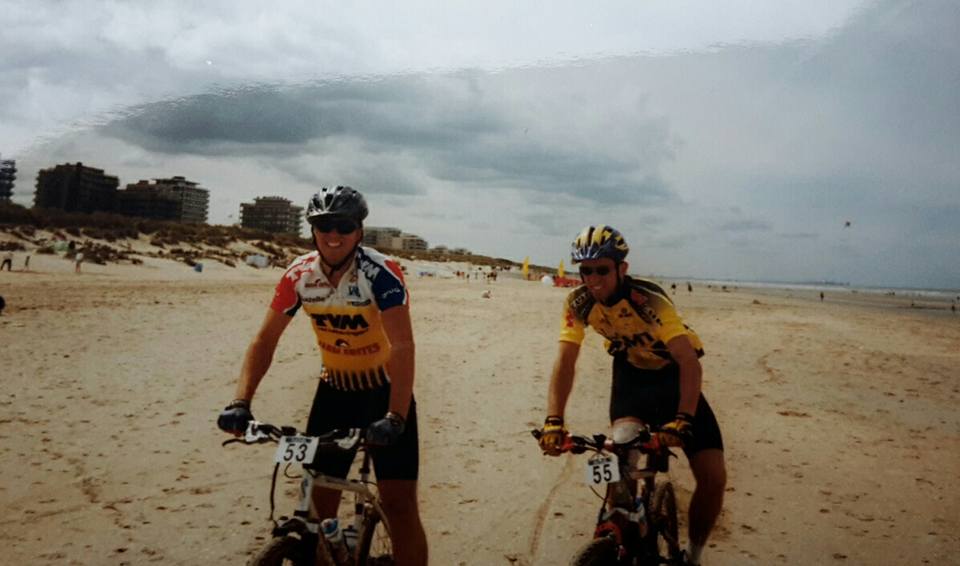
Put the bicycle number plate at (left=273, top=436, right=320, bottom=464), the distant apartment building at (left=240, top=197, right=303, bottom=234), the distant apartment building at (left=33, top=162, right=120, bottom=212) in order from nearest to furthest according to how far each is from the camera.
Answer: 1. the bicycle number plate at (left=273, top=436, right=320, bottom=464)
2. the distant apartment building at (left=33, top=162, right=120, bottom=212)
3. the distant apartment building at (left=240, top=197, right=303, bottom=234)

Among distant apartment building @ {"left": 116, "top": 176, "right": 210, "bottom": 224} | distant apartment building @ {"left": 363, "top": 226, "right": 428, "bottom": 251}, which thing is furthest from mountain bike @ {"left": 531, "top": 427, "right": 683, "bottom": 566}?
distant apartment building @ {"left": 363, "top": 226, "right": 428, "bottom": 251}

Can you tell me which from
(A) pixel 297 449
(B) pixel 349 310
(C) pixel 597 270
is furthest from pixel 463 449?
(A) pixel 297 449

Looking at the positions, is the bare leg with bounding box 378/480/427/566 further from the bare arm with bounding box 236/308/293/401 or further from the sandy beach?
the sandy beach

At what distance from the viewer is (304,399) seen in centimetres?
891

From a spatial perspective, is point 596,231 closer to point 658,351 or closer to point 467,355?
point 658,351

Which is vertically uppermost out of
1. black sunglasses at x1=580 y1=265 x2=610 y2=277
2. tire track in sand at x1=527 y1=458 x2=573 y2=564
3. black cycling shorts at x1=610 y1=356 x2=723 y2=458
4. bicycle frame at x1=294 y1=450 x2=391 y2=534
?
black sunglasses at x1=580 y1=265 x2=610 y2=277

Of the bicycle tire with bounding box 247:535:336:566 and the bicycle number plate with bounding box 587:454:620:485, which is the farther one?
the bicycle number plate with bounding box 587:454:620:485

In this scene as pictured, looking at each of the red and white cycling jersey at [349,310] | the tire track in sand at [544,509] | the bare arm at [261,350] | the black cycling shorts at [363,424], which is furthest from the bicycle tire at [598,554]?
the bare arm at [261,350]

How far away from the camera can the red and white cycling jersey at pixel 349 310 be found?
126 inches

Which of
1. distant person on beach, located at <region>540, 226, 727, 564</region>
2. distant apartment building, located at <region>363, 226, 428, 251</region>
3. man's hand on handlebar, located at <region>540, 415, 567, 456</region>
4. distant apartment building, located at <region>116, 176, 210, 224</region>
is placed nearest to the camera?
man's hand on handlebar, located at <region>540, 415, 567, 456</region>

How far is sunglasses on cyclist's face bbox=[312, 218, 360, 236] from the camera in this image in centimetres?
314

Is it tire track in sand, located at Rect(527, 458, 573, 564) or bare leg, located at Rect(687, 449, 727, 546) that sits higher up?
bare leg, located at Rect(687, 449, 727, 546)

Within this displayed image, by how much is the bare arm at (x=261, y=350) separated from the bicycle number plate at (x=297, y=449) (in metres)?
0.59

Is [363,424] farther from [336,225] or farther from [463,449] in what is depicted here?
[463,449]
